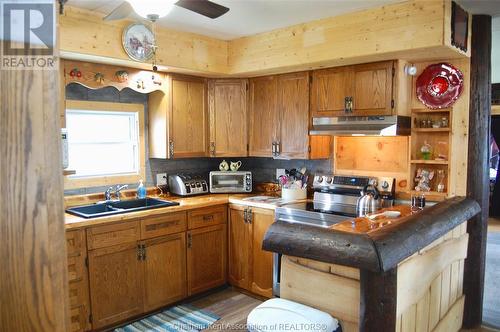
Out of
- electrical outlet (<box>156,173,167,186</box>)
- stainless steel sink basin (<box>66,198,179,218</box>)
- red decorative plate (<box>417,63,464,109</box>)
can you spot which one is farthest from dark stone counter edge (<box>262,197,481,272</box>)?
electrical outlet (<box>156,173,167,186</box>)

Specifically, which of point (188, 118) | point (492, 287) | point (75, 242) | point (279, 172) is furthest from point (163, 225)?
point (492, 287)

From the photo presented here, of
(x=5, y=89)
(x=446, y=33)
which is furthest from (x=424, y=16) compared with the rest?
(x=5, y=89)

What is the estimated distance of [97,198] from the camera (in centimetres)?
361

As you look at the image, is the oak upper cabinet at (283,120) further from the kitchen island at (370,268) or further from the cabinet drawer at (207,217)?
the kitchen island at (370,268)

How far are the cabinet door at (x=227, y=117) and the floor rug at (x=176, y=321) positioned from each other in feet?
5.18

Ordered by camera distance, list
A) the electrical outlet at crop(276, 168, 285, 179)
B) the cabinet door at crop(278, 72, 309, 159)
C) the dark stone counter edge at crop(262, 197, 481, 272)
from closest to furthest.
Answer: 1. the dark stone counter edge at crop(262, 197, 481, 272)
2. the cabinet door at crop(278, 72, 309, 159)
3. the electrical outlet at crop(276, 168, 285, 179)

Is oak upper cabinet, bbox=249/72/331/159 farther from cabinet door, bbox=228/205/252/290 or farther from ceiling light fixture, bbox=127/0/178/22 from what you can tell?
ceiling light fixture, bbox=127/0/178/22

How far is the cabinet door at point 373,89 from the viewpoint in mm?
3189

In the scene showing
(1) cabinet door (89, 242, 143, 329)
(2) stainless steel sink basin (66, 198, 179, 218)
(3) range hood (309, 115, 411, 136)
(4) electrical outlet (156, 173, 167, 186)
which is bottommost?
(1) cabinet door (89, 242, 143, 329)

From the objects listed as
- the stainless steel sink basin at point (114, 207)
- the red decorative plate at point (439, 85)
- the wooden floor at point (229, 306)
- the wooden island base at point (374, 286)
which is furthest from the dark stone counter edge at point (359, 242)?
the stainless steel sink basin at point (114, 207)

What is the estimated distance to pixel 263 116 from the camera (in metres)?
4.07

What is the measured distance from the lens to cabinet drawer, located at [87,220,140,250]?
2955mm

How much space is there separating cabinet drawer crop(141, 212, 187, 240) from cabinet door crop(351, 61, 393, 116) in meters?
1.80

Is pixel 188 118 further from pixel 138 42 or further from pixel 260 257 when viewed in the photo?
pixel 260 257
